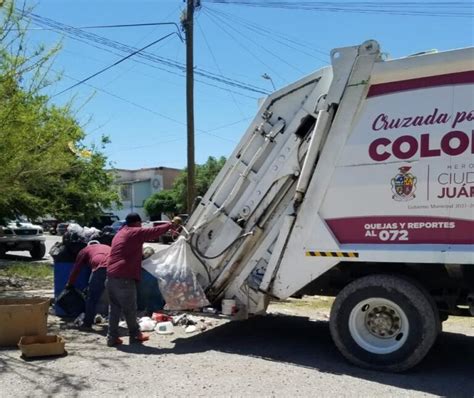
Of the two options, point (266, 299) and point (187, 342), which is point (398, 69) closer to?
point (266, 299)

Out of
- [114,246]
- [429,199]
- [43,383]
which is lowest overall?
[43,383]

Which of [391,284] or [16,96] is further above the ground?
[16,96]

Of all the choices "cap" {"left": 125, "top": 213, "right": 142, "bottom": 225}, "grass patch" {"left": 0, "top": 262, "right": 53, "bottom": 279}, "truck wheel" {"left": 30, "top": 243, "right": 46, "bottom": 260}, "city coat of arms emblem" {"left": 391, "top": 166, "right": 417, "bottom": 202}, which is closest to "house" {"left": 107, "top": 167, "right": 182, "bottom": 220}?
"truck wheel" {"left": 30, "top": 243, "right": 46, "bottom": 260}

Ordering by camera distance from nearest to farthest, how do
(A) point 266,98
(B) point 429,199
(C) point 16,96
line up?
(B) point 429,199, (A) point 266,98, (C) point 16,96

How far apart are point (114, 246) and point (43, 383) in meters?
2.14

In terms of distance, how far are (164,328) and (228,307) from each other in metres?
1.27

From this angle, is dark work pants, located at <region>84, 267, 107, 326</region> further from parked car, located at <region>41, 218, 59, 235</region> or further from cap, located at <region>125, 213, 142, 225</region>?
parked car, located at <region>41, 218, 59, 235</region>

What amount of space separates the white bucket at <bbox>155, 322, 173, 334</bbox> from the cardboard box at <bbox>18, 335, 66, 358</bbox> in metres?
1.47

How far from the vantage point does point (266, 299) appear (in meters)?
6.58

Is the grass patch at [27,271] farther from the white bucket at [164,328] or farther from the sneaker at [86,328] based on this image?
the white bucket at [164,328]

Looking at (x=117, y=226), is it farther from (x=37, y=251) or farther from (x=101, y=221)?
(x=37, y=251)

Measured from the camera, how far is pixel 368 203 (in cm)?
582

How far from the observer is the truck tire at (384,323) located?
5.61 meters

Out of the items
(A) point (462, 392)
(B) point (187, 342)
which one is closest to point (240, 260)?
(B) point (187, 342)
